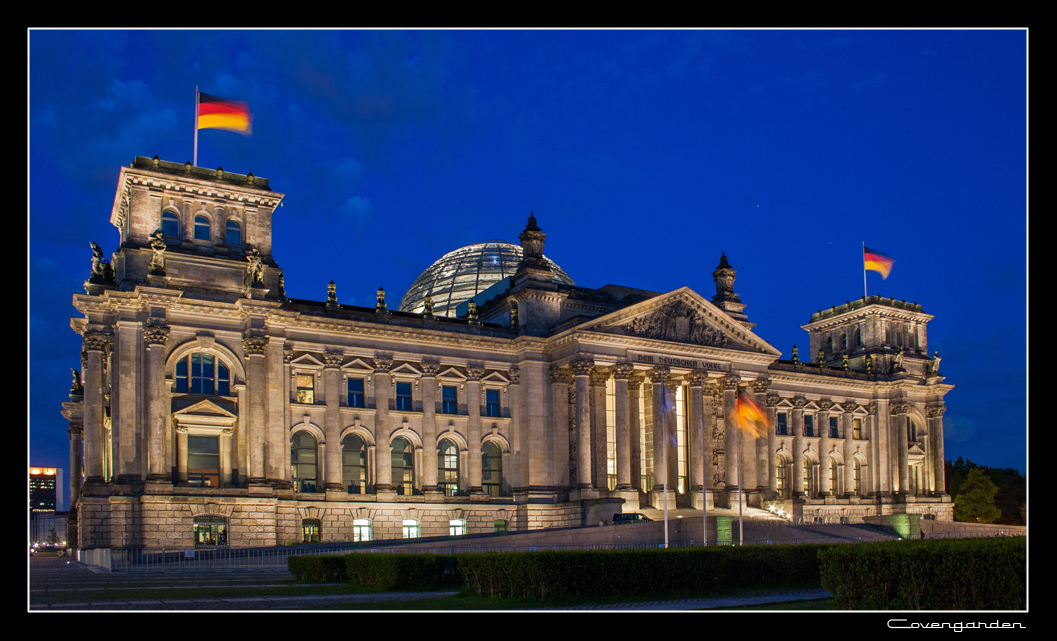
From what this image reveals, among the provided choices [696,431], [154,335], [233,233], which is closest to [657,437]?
[696,431]

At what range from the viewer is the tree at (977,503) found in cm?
10281

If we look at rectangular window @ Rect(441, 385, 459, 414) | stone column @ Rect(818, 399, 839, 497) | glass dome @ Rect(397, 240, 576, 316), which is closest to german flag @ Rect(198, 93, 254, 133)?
rectangular window @ Rect(441, 385, 459, 414)

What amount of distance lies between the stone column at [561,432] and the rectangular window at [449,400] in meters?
6.84

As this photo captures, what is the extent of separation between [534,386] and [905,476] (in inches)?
1597

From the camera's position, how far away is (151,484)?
55.1m

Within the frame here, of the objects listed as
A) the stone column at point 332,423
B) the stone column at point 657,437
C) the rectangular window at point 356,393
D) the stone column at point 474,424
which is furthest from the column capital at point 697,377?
the stone column at point 332,423

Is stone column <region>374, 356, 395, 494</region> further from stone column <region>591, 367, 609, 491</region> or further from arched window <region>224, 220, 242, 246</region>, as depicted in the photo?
stone column <region>591, 367, 609, 491</region>

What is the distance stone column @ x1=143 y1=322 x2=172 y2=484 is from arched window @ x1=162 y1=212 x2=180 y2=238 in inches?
261

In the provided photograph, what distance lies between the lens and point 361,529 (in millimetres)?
64875

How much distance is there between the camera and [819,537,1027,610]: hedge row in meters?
22.3

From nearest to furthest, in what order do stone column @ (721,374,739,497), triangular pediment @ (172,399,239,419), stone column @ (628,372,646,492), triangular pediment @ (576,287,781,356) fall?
triangular pediment @ (172,399,239,419)
triangular pediment @ (576,287,781,356)
stone column @ (628,372,646,492)
stone column @ (721,374,739,497)

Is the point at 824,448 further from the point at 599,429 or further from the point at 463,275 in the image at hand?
the point at 463,275

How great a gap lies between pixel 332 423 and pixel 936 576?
47.7m

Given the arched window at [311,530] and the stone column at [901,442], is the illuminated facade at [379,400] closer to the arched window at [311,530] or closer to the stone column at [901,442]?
the arched window at [311,530]
